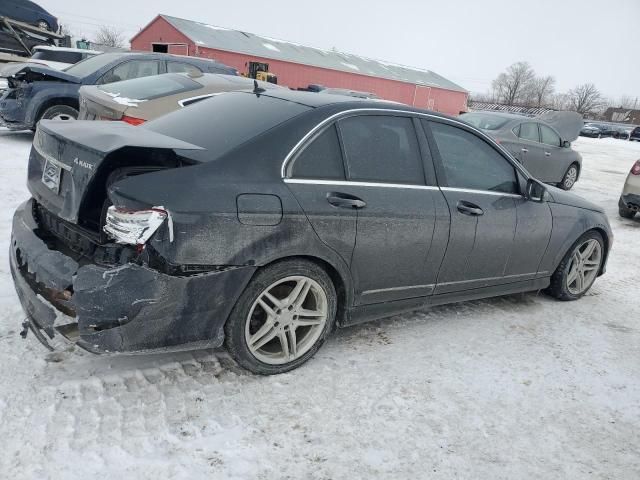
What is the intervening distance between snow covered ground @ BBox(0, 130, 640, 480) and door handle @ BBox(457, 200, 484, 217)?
89 cm

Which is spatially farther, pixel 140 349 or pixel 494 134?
pixel 494 134

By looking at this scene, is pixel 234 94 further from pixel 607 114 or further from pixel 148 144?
pixel 607 114

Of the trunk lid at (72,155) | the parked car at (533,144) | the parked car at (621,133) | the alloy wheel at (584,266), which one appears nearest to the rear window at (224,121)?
the trunk lid at (72,155)

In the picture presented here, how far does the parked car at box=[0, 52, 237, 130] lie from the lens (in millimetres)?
8336

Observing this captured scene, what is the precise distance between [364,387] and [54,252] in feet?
5.97

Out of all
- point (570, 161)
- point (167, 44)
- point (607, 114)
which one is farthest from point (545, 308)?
point (607, 114)

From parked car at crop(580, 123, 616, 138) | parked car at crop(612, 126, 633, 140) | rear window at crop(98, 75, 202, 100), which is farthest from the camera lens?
parked car at crop(612, 126, 633, 140)

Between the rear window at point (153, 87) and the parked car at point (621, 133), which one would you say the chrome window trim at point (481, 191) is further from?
the parked car at point (621, 133)

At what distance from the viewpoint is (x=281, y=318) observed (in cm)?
301

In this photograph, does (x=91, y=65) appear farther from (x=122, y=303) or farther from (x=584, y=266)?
(x=584, y=266)

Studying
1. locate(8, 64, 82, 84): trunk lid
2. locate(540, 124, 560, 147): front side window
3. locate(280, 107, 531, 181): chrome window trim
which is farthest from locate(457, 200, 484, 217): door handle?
locate(540, 124, 560, 147): front side window

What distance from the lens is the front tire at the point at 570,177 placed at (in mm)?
11598

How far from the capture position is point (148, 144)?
2611mm

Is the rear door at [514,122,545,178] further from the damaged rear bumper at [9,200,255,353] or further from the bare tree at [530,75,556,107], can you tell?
the bare tree at [530,75,556,107]
